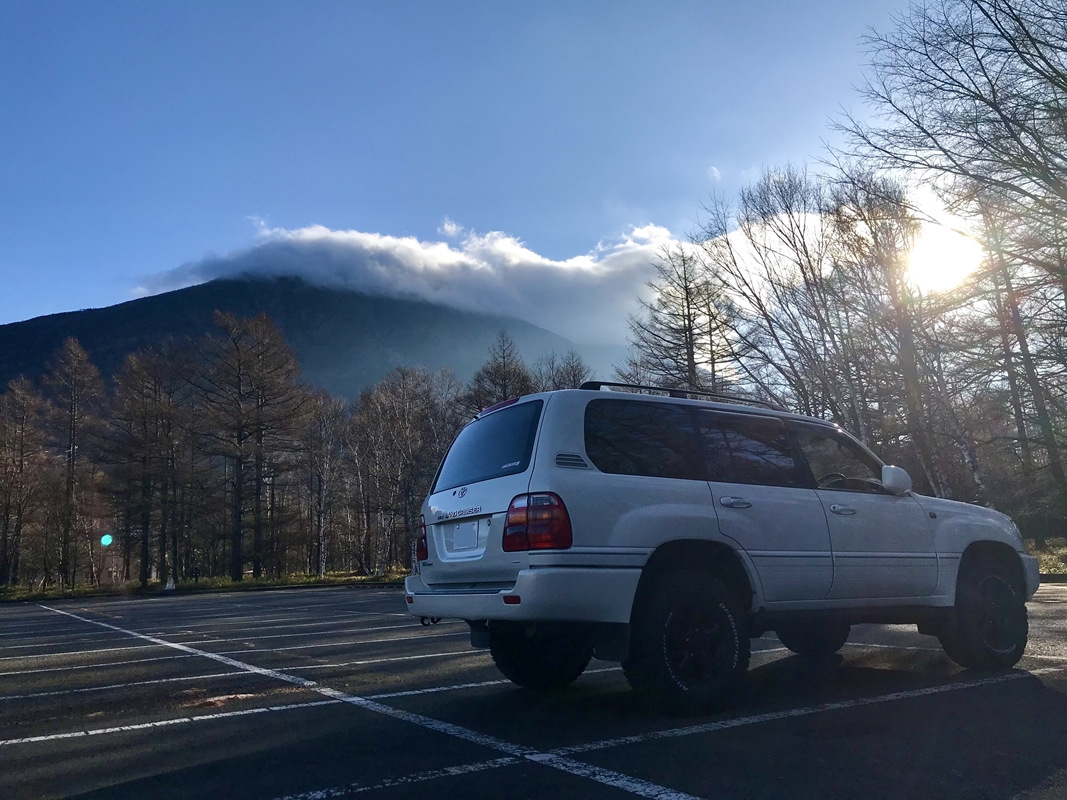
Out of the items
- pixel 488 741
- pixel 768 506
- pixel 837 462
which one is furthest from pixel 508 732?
pixel 837 462

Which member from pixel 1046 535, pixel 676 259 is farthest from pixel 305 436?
pixel 1046 535

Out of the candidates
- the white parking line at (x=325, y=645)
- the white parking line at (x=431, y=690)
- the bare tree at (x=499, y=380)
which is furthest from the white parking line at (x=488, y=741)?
the bare tree at (x=499, y=380)

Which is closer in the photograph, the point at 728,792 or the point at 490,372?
the point at 728,792

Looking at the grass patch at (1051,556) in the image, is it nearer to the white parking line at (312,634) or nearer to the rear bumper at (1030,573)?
the rear bumper at (1030,573)

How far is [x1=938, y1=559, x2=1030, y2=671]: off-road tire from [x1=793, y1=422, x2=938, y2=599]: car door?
426 millimetres

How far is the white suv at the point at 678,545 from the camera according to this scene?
4.52 m

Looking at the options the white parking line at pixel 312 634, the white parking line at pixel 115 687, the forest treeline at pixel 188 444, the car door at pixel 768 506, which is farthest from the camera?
the forest treeline at pixel 188 444

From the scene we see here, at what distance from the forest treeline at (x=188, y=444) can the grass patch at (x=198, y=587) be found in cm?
298

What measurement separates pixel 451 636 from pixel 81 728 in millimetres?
5117

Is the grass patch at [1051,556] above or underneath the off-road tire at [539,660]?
underneath

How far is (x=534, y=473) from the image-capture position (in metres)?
4.63

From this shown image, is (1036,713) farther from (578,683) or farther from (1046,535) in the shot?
(1046,535)

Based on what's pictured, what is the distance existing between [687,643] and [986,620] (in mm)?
3079

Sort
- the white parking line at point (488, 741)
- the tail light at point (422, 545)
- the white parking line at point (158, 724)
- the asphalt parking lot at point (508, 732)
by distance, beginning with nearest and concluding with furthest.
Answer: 1. the white parking line at point (488, 741)
2. the asphalt parking lot at point (508, 732)
3. the white parking line at point (158, 724)
4. the tail light at point (422, 545)
